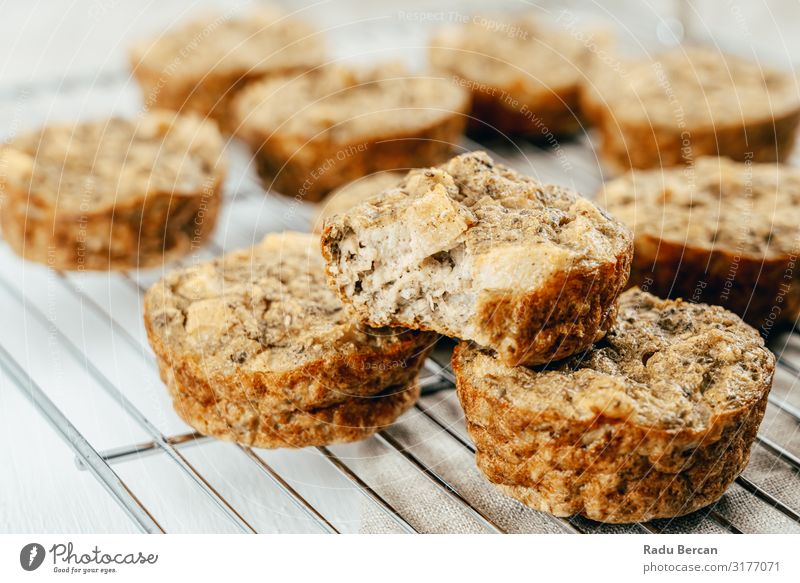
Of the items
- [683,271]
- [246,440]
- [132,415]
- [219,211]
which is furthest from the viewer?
[219,211]

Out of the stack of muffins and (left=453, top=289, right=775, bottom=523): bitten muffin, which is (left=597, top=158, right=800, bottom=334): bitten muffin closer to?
the stack of muffins

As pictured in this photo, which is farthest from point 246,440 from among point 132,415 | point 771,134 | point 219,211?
point 771,134

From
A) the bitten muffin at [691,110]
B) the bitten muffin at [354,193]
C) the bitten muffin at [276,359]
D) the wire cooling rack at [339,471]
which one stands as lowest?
the wire cooling rack at [339,471]

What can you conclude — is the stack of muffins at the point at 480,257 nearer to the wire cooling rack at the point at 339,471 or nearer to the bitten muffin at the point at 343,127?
the bitten muffin at the point at 343,127

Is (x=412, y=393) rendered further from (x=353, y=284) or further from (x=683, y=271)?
(x=683, y=271)

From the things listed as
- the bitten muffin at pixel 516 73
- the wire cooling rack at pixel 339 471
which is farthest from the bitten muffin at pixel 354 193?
the bitten muffin at pixel 516 73

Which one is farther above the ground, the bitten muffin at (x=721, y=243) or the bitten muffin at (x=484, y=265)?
the bitten muffin at (x=484, y=265)
